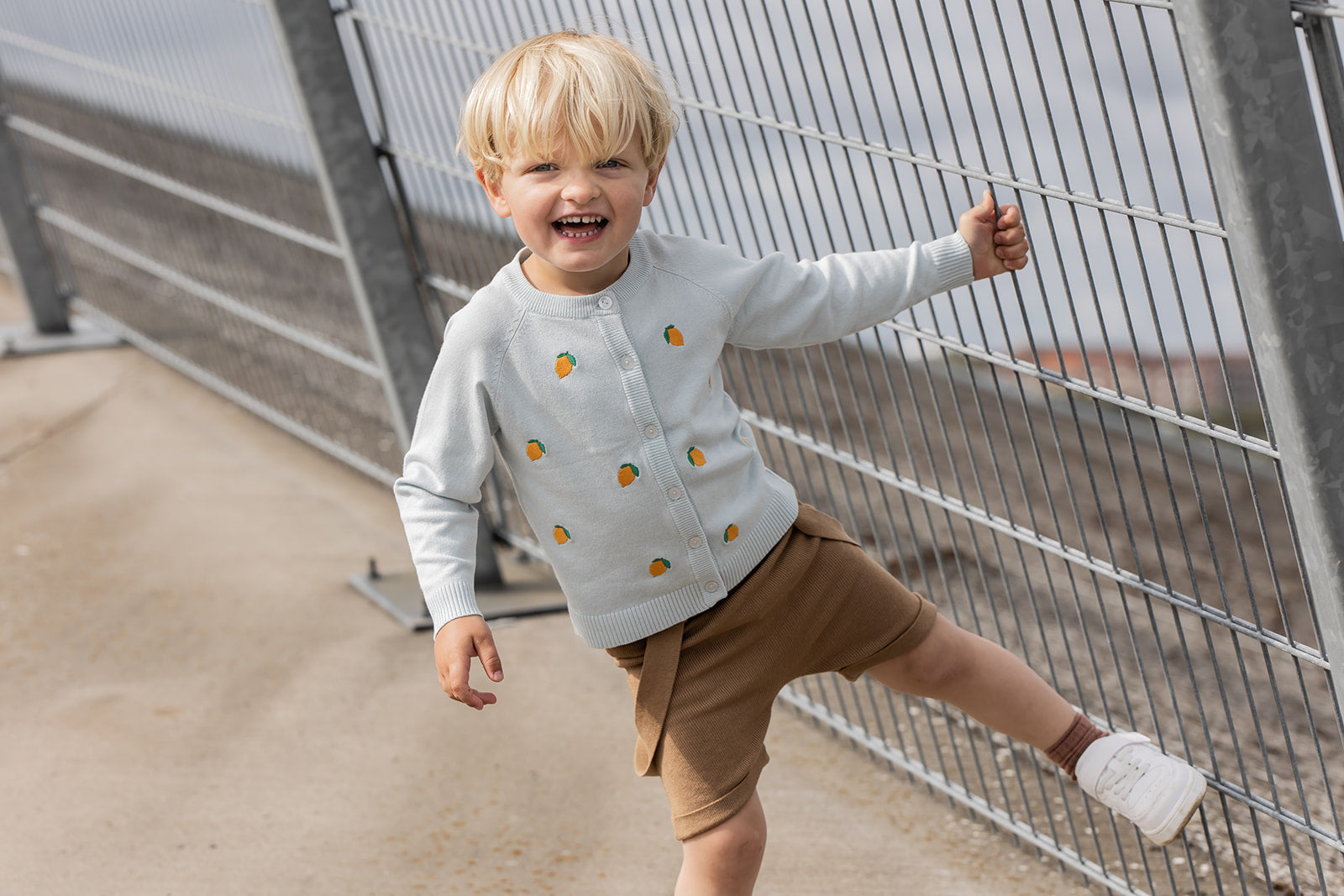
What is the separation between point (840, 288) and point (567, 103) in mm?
494

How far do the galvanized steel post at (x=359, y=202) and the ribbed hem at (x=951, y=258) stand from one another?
5.41 ft

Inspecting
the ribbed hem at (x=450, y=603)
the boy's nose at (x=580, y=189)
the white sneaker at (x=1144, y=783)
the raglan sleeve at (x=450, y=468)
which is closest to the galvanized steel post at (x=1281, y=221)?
the white sneaker at (x=1144, y=783)

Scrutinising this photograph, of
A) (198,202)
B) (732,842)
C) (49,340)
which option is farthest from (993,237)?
(49,340)

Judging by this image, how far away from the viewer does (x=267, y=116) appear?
3.60 m

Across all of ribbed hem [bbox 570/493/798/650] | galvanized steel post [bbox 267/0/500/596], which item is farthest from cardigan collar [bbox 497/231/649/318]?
galvanized steel post [bbox 267/0/500/596]

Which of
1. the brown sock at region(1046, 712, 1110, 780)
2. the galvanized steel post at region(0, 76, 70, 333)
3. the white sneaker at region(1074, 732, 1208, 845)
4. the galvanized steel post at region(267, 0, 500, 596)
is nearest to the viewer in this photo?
the white sneaker at region(1074, 732, 1208, 845)

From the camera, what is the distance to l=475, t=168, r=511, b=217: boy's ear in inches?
75.6

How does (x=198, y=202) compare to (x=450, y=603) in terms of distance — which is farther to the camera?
(x=198, y=202)

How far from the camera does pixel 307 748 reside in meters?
3.02

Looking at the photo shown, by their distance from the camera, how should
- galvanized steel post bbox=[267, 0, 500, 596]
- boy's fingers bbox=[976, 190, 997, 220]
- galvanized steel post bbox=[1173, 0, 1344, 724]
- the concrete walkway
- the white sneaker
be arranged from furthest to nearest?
galvanized steel post bbox=[267, 0, 500, 596] → the concrete walkway → the white sneaker → boy's fingers bbox=[976, 190, 997, 220] → galvanized steel post bbox=[1173, 0, 1344, 724]

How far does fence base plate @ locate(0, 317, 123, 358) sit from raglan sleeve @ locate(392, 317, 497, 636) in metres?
3.85

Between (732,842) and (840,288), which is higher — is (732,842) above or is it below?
below

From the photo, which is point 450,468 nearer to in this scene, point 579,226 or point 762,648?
point 579,226

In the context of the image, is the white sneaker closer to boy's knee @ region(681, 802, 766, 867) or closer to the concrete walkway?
the concrete walkway
